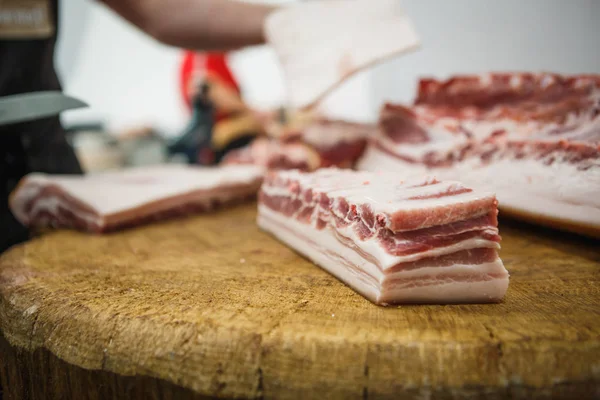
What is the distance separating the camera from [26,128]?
8.16 feet

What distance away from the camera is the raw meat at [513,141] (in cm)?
171

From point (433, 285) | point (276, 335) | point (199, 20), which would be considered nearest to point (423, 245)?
point (433, 285)

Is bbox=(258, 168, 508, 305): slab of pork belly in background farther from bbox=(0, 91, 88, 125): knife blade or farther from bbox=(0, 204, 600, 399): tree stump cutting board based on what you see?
bbox=(0, 91, 88, 125): knife blade

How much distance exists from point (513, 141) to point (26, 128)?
2.44 m

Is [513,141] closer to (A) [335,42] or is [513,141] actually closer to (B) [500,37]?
(A) [335,42]

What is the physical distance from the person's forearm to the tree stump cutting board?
2.09 meters

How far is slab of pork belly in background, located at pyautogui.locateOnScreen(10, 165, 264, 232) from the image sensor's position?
2.17 metres

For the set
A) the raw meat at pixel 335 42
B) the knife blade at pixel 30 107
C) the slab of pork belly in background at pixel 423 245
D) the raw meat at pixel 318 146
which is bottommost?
the raw meat at pixel 318 146

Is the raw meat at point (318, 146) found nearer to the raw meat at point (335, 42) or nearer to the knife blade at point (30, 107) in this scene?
the raw meat at point (335, 42)

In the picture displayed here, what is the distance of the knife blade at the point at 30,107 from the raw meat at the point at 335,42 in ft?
3.48

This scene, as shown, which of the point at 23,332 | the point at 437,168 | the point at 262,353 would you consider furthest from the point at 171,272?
the point at 437,168

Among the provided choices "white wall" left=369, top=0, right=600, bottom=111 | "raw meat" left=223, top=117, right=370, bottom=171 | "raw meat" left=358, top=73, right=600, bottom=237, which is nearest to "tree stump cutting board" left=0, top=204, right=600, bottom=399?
"raw meat" left=358, top=73, right=600, bottom=237

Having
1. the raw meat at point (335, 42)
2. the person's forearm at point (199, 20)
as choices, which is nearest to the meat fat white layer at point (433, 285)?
the raw meat at point (335, 42)

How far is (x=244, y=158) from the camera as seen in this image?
3.29 metres
